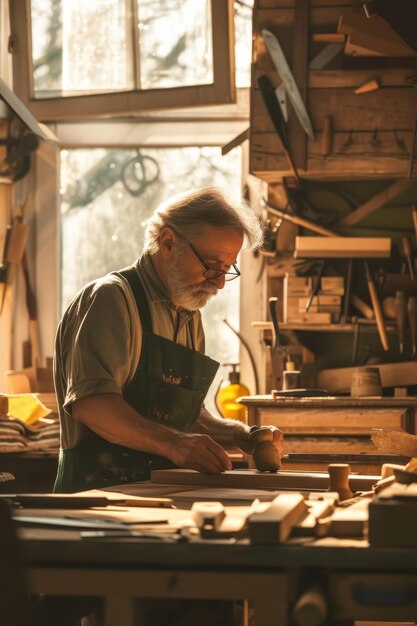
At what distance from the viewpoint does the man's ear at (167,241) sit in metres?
3.62

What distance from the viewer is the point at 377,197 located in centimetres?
582

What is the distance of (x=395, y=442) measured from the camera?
124 inches

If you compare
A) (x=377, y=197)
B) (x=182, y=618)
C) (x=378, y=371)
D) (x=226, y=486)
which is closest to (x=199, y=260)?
(x=226, y=486)

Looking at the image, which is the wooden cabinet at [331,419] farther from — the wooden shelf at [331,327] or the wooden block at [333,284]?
the wooden block at [333,284]

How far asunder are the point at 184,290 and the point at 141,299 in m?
0.15

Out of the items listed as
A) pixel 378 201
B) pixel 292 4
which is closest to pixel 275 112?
pixel 292 4

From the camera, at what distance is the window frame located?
5797 mm

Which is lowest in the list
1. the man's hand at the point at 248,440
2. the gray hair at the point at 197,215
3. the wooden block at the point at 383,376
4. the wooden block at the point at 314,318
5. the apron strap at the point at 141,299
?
the man's hand at the point at 248,440

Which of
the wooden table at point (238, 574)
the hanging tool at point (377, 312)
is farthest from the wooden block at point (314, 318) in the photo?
the wooden table at point (238, 574)

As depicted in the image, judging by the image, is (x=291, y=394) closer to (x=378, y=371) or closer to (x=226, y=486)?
(x=378, y=371)

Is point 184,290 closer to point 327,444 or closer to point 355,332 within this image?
point 327,444

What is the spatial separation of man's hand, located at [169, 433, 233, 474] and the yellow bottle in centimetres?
267

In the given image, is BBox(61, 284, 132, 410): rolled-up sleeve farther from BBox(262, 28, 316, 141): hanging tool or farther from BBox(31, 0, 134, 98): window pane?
BBox(31, 0, 134, 98): window pane

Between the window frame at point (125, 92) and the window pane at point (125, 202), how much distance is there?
31cm
